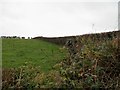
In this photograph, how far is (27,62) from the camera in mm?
12031

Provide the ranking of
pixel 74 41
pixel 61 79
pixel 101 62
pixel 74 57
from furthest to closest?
pixel 74 41 < pixel 74 57 < pixel 101 62 < pixel 61 79

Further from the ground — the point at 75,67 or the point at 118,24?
the point at 118,24

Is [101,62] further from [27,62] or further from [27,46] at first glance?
[27,46]

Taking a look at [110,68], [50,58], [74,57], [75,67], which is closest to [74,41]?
[50,58]

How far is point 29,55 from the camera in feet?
45.3

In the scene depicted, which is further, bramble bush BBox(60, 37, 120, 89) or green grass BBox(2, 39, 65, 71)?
green grass BBox(2, 39, 65, 71)

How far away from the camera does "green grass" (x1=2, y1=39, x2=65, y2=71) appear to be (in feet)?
39.5

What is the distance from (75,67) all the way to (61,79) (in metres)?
1.41

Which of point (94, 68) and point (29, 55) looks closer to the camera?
point (94, 68)

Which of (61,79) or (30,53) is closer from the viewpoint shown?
(61,79)

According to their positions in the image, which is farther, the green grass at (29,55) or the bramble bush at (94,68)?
the green grass at (29,55)

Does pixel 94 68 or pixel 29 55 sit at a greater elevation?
pixel 29 55

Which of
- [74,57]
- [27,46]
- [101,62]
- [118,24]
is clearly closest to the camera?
[101,62]

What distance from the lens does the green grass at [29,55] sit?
12031 mm
